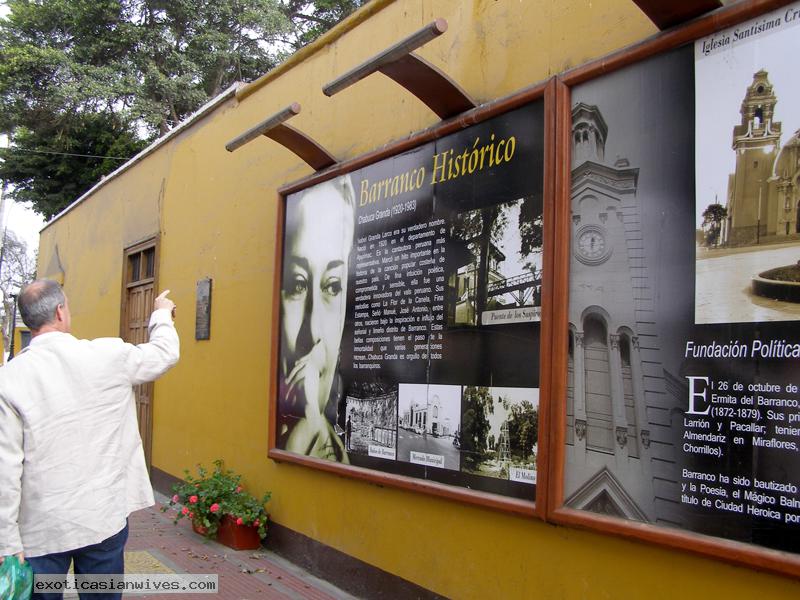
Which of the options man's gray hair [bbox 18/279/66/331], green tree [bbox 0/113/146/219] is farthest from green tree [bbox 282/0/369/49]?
man's gray hair [bbox 18/279/66/331]

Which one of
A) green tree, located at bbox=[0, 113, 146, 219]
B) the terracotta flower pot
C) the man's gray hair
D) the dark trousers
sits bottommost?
the terracotta flower pot

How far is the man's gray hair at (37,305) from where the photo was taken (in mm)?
3051

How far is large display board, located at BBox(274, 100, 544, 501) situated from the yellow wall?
0.27 metres

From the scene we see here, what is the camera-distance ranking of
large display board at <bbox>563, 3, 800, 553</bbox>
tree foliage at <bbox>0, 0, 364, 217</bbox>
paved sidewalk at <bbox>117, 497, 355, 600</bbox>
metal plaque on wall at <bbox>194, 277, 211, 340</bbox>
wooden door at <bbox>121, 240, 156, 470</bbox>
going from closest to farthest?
large display board at <bbox>563, 3, 800, 553</bbox> → paved sidewalk at <bbox>117, 497, 355, 600</bbox> → metal plaque on wall at <bbox>194, 277, 211, 340</bbox> → wooden door at <bbox>121, 240, 156, 470</bbox> → tree foliage at <bbox>0, 0, 364, 217</bbox>

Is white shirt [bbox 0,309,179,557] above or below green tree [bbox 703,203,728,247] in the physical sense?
below

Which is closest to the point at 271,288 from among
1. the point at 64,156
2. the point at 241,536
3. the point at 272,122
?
the point at 272,122

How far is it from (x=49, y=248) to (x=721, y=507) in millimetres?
14737

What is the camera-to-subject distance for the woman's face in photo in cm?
523

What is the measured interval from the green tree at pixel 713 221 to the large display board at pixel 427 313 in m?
0.89

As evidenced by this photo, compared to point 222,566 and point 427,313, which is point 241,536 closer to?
point 222,566

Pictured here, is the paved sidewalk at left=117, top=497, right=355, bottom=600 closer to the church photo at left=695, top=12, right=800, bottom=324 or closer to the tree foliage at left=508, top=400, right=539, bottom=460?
the tree foliage at left=508, top=400, right=539, bottom=460

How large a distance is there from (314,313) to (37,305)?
2.57 m

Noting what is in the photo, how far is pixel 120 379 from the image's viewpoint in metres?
3.09

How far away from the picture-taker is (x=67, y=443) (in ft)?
9.56
